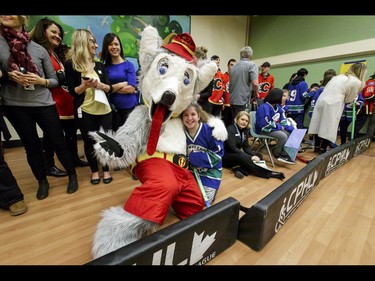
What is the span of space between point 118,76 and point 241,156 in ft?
4.73

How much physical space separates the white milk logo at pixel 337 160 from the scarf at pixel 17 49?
256 centimetres

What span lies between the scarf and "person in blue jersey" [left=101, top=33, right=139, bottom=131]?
0.52 m

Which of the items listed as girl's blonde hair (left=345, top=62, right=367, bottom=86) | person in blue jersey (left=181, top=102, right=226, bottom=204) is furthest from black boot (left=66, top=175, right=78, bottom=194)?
girl's blonde hair (left=345, top=62, right=367, bottom=86)

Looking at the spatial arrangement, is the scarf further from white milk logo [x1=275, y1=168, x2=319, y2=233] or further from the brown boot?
white milk logo [x1=275, y1=168, x2=319, y2=233]

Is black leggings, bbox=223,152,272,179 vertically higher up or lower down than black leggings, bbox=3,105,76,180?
lower down

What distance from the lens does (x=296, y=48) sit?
5000 millimetres

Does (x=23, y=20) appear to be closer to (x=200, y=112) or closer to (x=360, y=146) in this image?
(x=200, y=112)

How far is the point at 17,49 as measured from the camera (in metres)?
1.14

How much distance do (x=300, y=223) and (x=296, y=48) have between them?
17.3 ft

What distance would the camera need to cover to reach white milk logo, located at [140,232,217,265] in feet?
2.15

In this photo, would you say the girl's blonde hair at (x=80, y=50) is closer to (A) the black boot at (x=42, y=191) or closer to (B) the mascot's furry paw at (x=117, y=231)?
(A) the black boot at (x=42, y=191)

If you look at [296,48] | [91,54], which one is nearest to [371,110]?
[296,48]

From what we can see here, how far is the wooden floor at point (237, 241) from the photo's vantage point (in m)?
0.94

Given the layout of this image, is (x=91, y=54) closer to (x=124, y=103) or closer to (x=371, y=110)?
(x=124, y=103)
